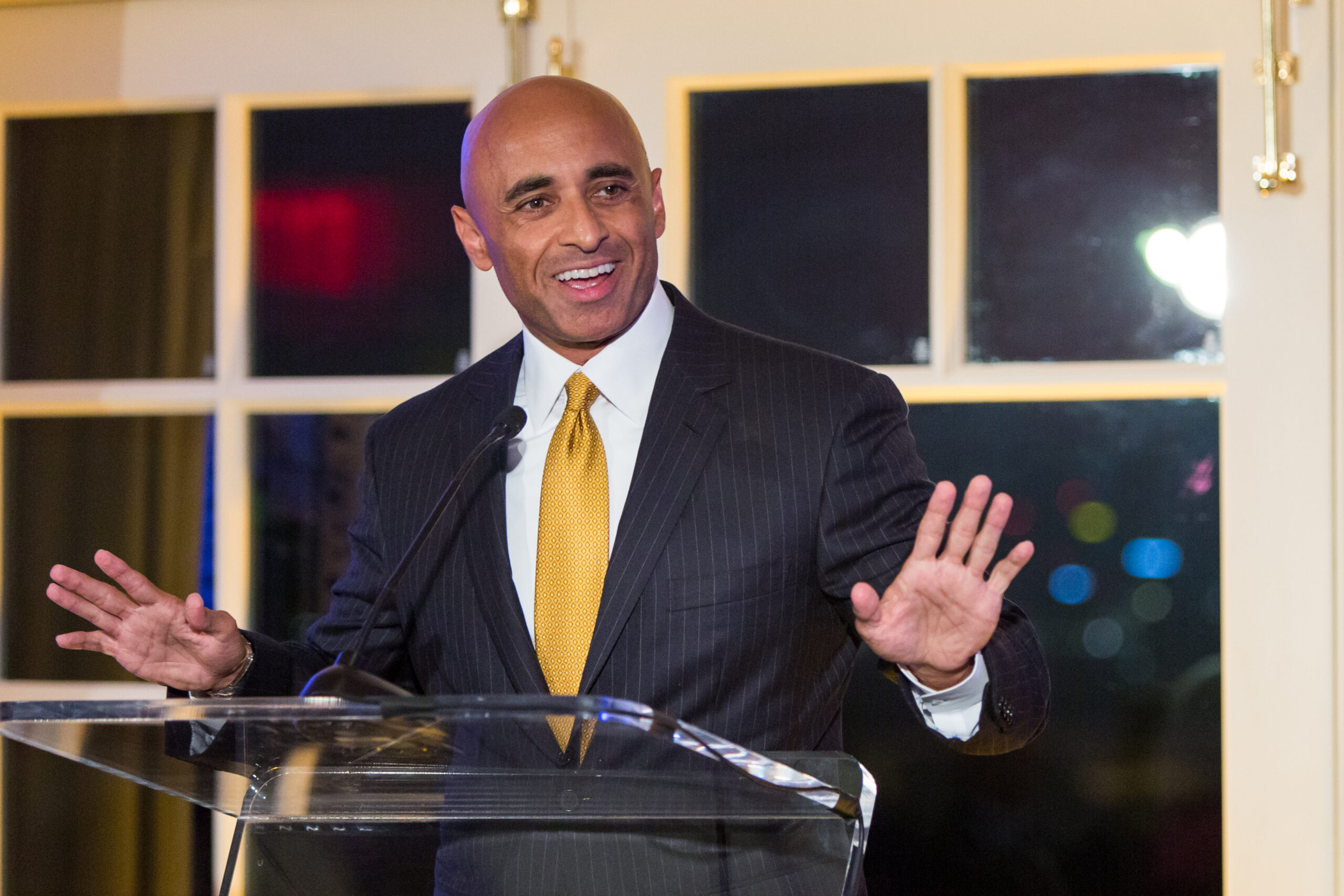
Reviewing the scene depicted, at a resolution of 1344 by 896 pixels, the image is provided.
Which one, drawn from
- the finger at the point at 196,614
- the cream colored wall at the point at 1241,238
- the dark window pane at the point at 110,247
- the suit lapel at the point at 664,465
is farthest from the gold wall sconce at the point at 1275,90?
the dark window pane at the point at 110,247

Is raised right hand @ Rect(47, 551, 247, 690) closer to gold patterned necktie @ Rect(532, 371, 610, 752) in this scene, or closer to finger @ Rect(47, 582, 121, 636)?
finger @ Rect(47, 582, 121, 636)

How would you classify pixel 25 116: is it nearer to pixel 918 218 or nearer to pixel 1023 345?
pixel 918 218

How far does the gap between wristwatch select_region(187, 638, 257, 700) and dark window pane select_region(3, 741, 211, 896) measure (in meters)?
1.12

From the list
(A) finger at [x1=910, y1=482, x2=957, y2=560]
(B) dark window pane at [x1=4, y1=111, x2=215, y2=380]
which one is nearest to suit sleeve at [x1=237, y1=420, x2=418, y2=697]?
(A) finger at [x1=910, y1=482, x2=957, y2=560]

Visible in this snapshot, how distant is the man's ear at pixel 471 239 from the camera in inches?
64.0

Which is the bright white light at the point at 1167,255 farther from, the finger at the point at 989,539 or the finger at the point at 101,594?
the finger at the point at 101,594

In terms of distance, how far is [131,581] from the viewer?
1.18 m

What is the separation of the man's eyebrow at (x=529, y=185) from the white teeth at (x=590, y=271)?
0.10 m

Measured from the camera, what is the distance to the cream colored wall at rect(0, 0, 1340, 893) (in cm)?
188

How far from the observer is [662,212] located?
1642 millimetres

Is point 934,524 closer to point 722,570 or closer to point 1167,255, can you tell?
point 722,570

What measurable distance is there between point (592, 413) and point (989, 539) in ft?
1.71

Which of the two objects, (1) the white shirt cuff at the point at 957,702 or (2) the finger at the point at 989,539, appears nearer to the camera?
(2) the finger at the point at 989,539

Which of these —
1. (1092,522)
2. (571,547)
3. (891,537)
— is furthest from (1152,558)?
(571,547)
